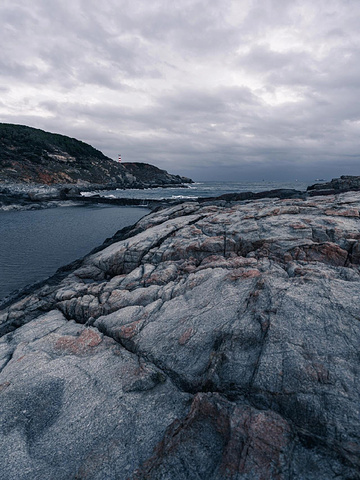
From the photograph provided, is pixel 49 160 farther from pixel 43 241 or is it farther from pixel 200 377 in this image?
pixel 200 377

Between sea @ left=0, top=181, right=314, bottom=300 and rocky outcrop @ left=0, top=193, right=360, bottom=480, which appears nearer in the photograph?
rocky outcrop @ left=0, top=193, right=360, bottom=480

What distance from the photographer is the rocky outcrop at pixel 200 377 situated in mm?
4492

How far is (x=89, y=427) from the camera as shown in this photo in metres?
5.55

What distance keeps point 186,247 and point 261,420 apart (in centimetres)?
925

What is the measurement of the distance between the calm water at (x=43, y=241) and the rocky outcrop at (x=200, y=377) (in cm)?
878

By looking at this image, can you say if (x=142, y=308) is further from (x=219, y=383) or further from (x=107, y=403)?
(x=219, y=383)

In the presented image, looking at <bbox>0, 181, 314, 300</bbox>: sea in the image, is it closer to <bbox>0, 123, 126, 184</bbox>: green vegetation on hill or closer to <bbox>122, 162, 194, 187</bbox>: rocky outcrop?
<bbox>0, 123, 126, 184</bbox>: green vegetation on hill

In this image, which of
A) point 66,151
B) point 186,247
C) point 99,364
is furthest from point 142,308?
point 66,151

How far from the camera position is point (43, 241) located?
28.3 metres

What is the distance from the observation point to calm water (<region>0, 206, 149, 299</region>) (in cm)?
1905

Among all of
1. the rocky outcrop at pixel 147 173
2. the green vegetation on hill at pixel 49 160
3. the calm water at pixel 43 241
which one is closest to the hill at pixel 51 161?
the green vegetation on hill at pixel 49 160

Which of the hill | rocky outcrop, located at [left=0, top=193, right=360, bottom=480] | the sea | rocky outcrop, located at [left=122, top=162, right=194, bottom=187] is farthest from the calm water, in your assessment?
rocky outcrop, located at [left=122, top=162, right=194, bottom=187]

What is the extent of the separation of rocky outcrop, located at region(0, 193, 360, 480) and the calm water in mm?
8783

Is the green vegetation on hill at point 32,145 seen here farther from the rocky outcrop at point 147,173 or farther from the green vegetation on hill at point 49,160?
the rocky outcrop at point 147,173
